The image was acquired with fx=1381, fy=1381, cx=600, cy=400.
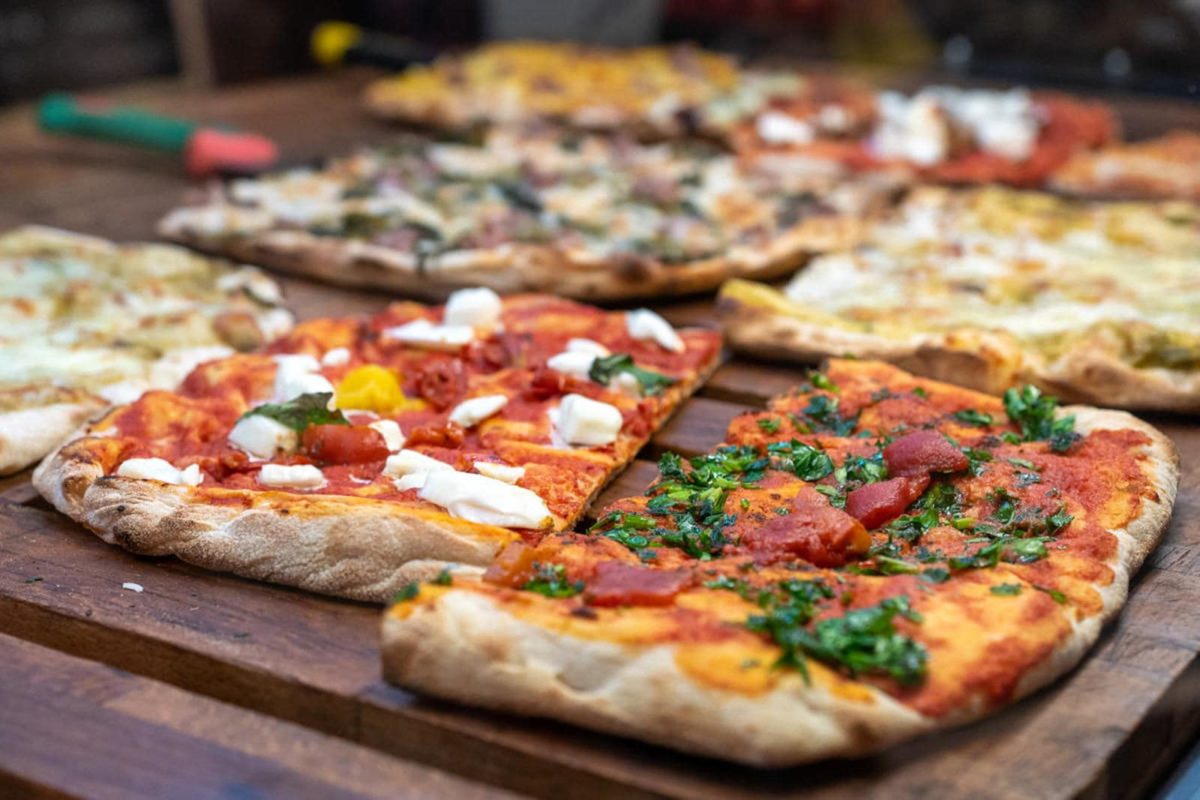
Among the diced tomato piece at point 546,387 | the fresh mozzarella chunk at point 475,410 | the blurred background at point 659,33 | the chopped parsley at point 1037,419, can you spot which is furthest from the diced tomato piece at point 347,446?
the blurred background at point 659,33

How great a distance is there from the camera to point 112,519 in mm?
3322

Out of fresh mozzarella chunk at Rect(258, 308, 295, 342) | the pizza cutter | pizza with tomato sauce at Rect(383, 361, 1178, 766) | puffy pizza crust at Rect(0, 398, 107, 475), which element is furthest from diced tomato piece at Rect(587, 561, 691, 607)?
the pizza cutter

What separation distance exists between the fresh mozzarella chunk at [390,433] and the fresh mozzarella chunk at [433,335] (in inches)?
22.2

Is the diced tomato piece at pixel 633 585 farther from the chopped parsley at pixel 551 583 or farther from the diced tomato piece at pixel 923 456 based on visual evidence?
the diced tomato piece at pixel 923 456

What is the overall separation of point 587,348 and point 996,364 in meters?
1.25

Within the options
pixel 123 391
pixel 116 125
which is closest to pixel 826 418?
pixel 123 391

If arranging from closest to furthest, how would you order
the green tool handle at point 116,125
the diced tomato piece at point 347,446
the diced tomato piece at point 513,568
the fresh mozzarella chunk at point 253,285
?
the diced tomato piece at point 513,568
the diced tomato piece at point 347,446
the fresh mozzarella chunk at point 253,285
the green tool handle at point 116,125

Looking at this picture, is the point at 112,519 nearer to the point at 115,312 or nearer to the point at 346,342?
the point at 346,342

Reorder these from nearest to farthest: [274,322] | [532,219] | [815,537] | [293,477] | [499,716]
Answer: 1. [499,716]
2. [815,537]
3. [293,477]
4. [274,322]
5. [532,219]

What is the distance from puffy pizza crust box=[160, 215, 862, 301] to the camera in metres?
5.16

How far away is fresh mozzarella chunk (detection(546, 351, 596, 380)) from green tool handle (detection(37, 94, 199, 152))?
3674mm

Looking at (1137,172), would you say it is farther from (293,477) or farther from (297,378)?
(293,477)

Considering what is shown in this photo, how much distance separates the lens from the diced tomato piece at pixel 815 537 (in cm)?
301

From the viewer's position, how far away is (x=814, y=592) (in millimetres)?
2803
